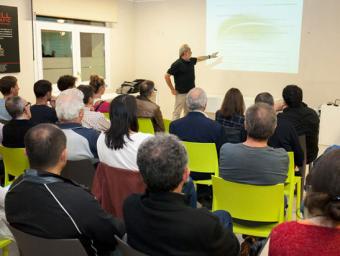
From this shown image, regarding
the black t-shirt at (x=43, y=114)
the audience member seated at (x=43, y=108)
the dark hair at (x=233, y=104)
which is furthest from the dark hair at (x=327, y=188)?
the black t-shirt at (x=43, y=114)

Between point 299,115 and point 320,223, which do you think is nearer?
point 320,223

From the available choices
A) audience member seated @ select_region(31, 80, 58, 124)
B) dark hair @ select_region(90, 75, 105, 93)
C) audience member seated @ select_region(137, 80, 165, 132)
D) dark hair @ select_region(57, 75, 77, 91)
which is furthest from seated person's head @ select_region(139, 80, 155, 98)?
audience member seated @ select_region(31, 80, 58, 124)

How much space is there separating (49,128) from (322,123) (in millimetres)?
5159

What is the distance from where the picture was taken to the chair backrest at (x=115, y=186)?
2164 millimetres

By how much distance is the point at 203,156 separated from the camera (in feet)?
9.96

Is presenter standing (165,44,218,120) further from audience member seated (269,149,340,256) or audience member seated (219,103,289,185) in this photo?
audience member seated (269,149,340,256)

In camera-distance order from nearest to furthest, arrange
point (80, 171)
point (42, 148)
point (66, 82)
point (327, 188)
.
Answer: point (327, 188), point (42, 148), point (80, 171), point (66, 82)

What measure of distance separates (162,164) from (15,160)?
1880 millimetres

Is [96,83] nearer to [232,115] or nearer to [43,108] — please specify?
[43,108]

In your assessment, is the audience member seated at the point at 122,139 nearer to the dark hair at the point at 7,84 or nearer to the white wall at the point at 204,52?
the dark hair at the point at 7,84

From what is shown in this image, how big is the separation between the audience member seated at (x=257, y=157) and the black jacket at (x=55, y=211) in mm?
1022

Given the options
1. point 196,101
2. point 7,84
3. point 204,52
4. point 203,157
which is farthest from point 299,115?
point 204,52

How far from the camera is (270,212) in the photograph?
2.24 metres

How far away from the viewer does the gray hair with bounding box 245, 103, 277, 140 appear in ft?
8.04
